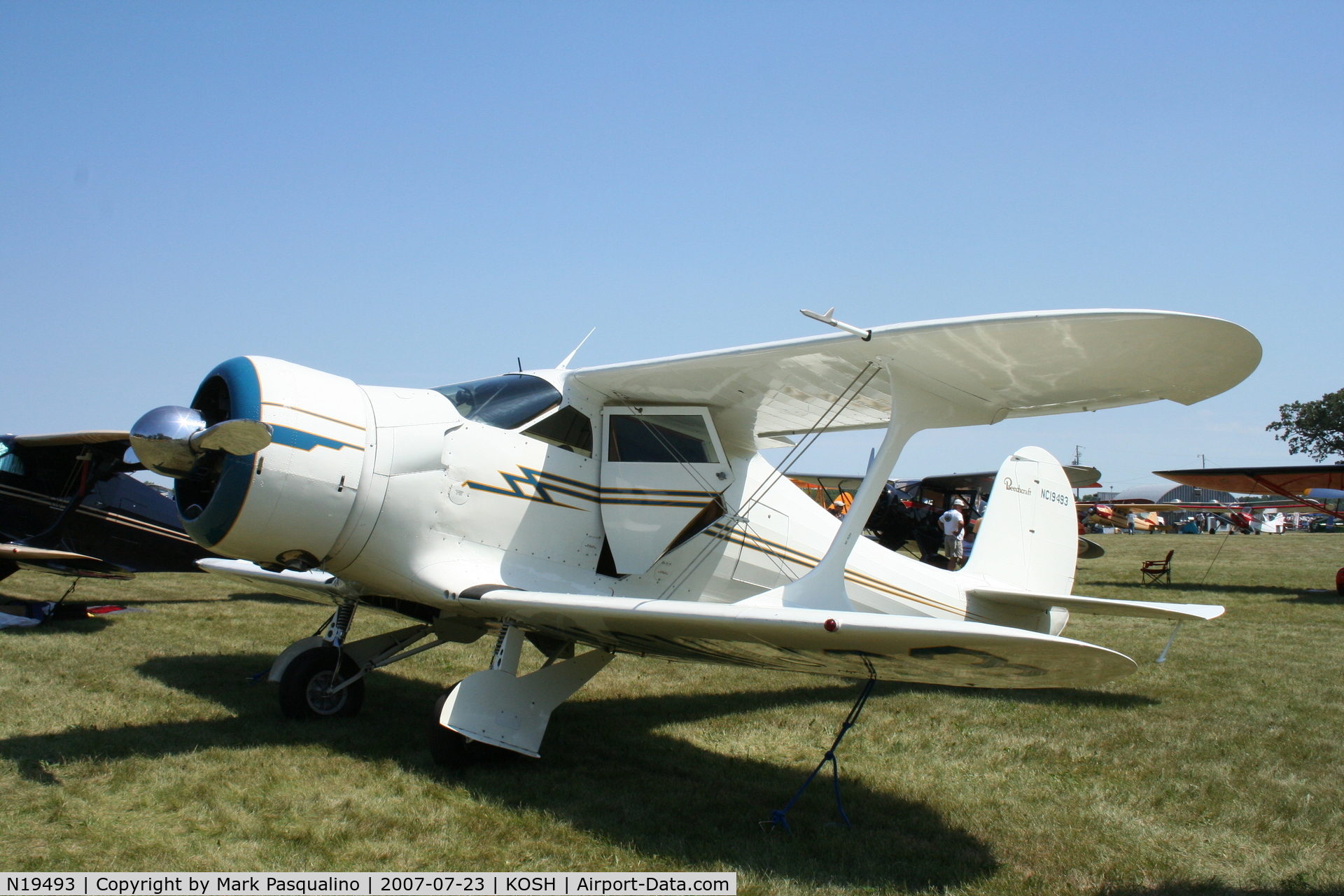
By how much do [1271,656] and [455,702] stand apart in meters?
8.89

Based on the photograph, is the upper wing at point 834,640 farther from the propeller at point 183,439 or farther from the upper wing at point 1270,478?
the upper wing at point 1270,478

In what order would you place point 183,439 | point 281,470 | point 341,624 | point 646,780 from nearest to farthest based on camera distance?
point 183,439 → point 281,470 → point 646,780 → point 341,624

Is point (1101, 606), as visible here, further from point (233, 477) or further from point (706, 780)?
point (233, 477)

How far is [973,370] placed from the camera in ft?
15.6

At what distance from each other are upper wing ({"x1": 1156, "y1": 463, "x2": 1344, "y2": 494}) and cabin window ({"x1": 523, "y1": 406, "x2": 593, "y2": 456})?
19007mm

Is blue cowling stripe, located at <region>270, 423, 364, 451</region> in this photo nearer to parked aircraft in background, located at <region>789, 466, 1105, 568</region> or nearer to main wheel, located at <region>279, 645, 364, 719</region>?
main wheel, located at <region>279, 645, 364, 719</region>

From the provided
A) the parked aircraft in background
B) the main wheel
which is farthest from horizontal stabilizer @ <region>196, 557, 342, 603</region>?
the parked aircraft in background

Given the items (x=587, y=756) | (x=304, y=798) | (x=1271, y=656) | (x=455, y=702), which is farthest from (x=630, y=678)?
(x=1271, y=656)

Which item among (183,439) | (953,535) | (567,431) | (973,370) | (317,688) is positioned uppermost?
(973,370)

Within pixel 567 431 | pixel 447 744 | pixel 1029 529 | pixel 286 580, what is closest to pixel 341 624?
pixel 286 580

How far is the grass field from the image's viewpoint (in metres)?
3.60

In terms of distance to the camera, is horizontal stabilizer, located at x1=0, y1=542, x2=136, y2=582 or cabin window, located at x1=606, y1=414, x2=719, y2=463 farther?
horizontal stabilizer, located at x1=0, y1=542, x2=136, y2=582

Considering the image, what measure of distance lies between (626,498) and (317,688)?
265cm

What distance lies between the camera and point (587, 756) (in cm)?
525
